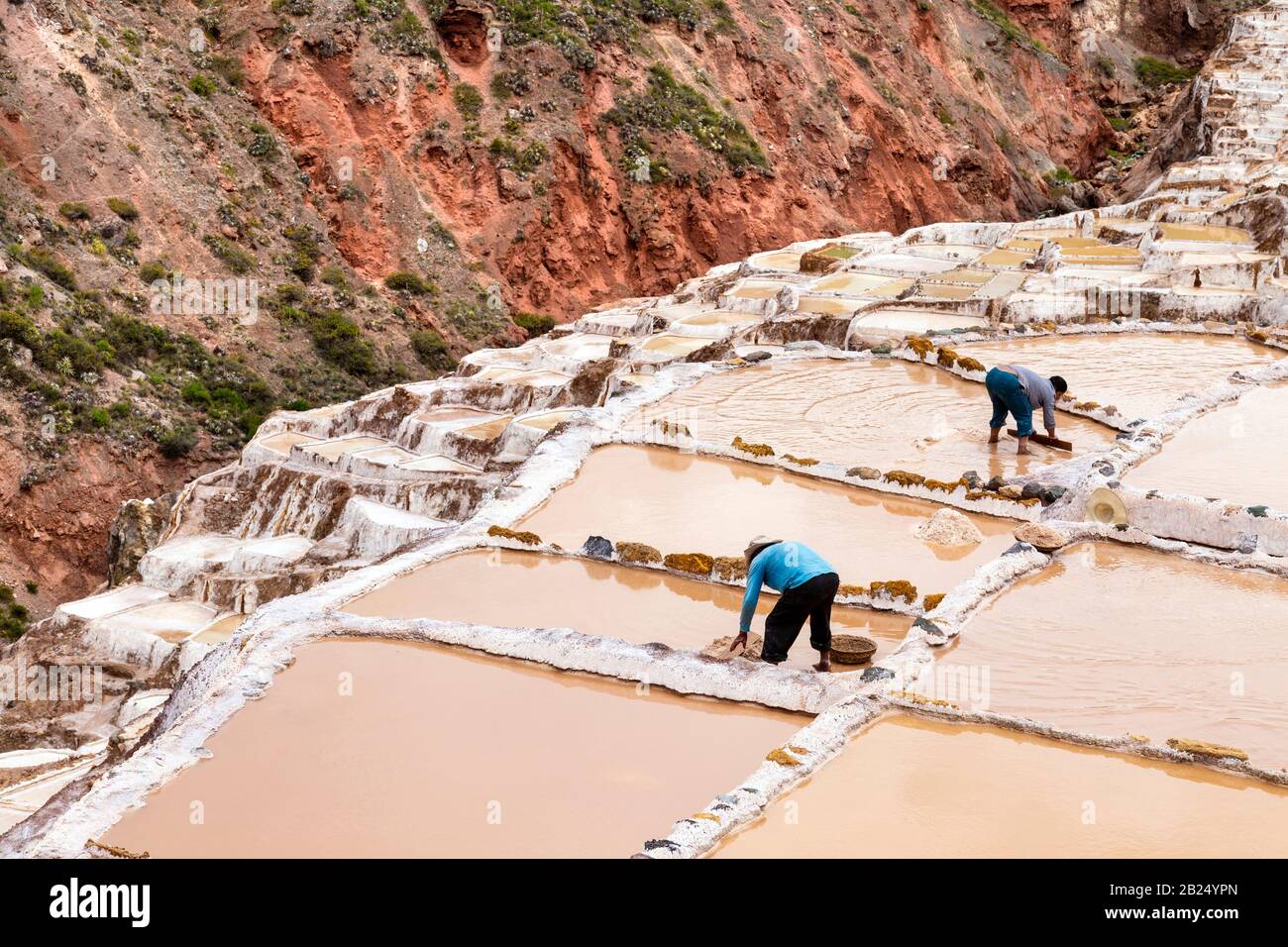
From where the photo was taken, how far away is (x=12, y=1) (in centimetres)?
2745

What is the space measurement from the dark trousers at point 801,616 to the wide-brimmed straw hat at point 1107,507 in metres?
3.66

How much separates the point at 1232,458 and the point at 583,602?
21.8 feet

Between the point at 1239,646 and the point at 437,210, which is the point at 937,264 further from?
the point at 1239,646

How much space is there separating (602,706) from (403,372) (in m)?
20.4

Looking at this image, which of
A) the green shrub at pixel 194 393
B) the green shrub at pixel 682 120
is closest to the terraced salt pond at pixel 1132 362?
the green shrub at pixel 194 393

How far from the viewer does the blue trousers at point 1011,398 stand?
42.2 ft

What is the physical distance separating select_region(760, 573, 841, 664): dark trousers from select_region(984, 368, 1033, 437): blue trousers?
4982mm

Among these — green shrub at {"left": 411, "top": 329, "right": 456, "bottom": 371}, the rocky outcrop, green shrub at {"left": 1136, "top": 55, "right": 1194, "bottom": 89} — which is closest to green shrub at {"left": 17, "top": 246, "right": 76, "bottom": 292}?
the rocky outcrop

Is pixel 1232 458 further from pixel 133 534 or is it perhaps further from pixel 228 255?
pixel 228 255

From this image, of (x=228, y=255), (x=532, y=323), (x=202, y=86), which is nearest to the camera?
(x=228, y=255)

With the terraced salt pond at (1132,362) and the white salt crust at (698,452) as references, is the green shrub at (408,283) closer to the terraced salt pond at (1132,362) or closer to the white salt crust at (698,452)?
the white salt crust at (698,452)

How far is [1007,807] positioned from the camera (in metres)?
6.97

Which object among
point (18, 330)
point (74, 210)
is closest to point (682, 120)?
point (74, 210)
